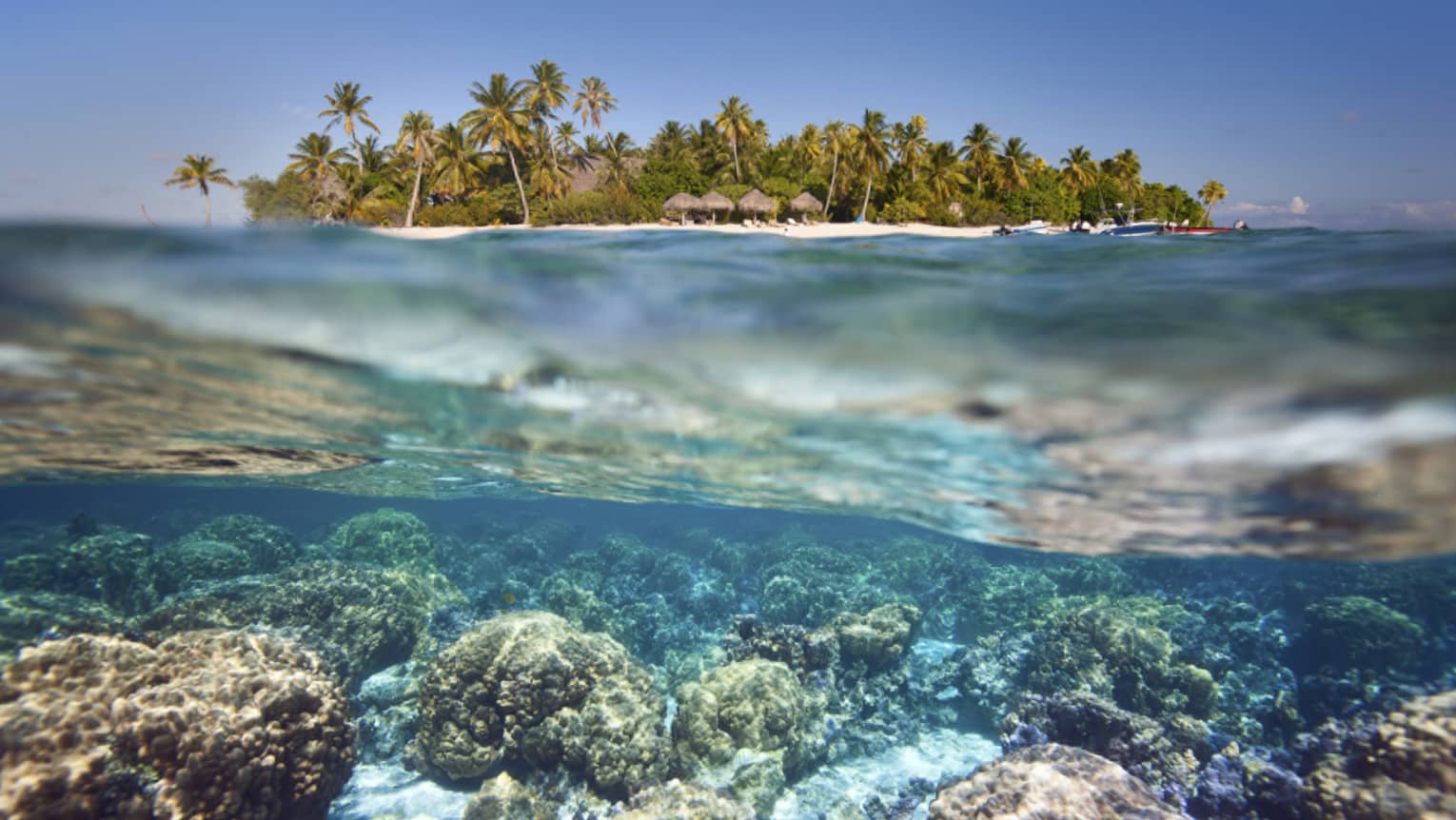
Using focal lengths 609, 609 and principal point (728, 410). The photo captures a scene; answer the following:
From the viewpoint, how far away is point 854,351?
6.08 m

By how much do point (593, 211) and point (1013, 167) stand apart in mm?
32711

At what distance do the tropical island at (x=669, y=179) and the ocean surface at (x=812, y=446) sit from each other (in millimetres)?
25698

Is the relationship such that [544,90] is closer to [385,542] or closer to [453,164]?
[453,164]

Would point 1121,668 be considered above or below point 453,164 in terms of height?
below

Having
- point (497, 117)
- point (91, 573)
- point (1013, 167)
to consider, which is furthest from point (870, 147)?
point (91, 573)

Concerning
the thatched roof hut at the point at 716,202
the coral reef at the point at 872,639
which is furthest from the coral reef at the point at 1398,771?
the thatched roof hut at the point at 716,202

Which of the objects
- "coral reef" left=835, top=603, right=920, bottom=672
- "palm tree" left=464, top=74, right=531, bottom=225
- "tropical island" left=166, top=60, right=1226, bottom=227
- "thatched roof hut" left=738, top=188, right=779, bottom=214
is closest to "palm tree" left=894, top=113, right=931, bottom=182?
"tropical island" left=166, top=60, right=1226, bottom=227

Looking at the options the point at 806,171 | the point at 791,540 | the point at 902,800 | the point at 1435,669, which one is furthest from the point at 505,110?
the point at 1435,669

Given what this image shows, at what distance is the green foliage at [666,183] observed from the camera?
141 ft

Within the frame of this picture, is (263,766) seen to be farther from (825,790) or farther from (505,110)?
(505,110)

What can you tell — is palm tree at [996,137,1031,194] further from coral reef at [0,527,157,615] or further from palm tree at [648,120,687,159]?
coral reef at [0,527,157,615]

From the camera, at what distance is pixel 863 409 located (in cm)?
700

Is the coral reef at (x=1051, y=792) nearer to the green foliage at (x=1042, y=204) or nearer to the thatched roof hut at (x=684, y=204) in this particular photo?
the thatched roof hut at (x=684, y=204)

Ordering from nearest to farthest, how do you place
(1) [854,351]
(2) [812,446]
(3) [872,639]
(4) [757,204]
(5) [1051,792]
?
(1) [854,351] < (5) [1051,792] < (2) [812,446] < (3) [872,639] < (4) [757,204]
